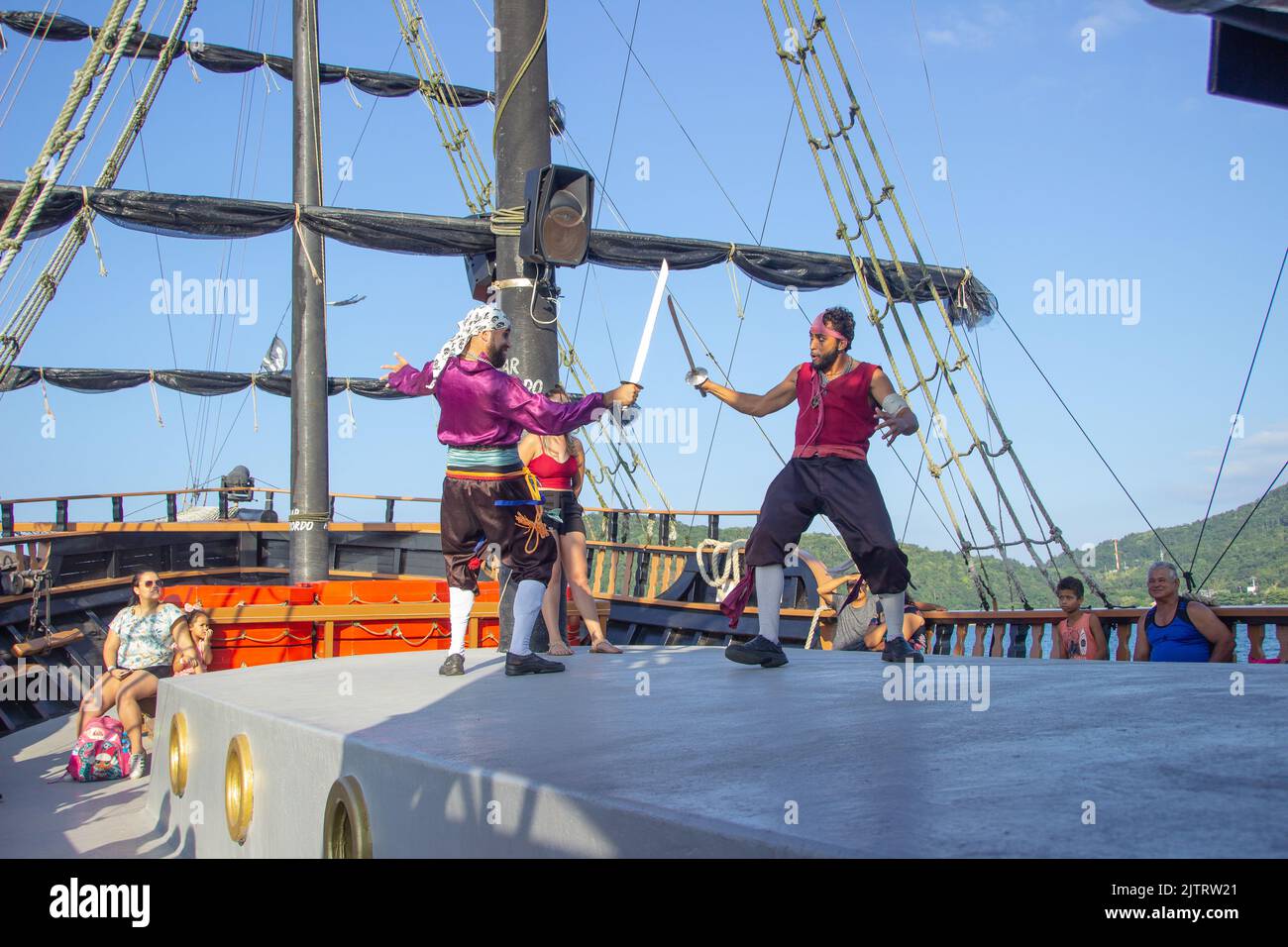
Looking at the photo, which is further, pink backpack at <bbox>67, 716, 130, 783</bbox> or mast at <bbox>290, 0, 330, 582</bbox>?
mast at <bbox>290, 0, 330, 582</bbox>

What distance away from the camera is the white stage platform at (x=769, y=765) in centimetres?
169

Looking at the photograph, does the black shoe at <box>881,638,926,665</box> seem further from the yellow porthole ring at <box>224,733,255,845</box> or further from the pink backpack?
the pink backpack

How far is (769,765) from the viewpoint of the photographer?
7.55 ft

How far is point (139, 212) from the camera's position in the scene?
Result: 1058 cm

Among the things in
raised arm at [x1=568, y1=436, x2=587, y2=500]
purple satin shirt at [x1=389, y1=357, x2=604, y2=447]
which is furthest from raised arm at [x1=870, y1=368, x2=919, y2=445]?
raised arm at [x1=568, y1=436, x2=587, y2=500]

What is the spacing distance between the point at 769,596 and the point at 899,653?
0.59 meters

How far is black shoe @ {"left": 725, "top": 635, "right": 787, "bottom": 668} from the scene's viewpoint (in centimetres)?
467

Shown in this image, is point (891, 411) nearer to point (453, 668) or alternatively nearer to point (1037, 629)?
point (453, 668)

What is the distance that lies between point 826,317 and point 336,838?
298 cm

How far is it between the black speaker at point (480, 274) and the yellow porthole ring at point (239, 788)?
4892 mm

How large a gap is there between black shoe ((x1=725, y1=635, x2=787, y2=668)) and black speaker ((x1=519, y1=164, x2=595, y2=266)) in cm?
252

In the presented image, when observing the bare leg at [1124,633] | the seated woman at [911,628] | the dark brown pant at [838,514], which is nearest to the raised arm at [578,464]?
the dark brown pant at [838,514]

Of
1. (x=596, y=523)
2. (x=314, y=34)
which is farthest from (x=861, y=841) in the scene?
(x=596, y=523)
